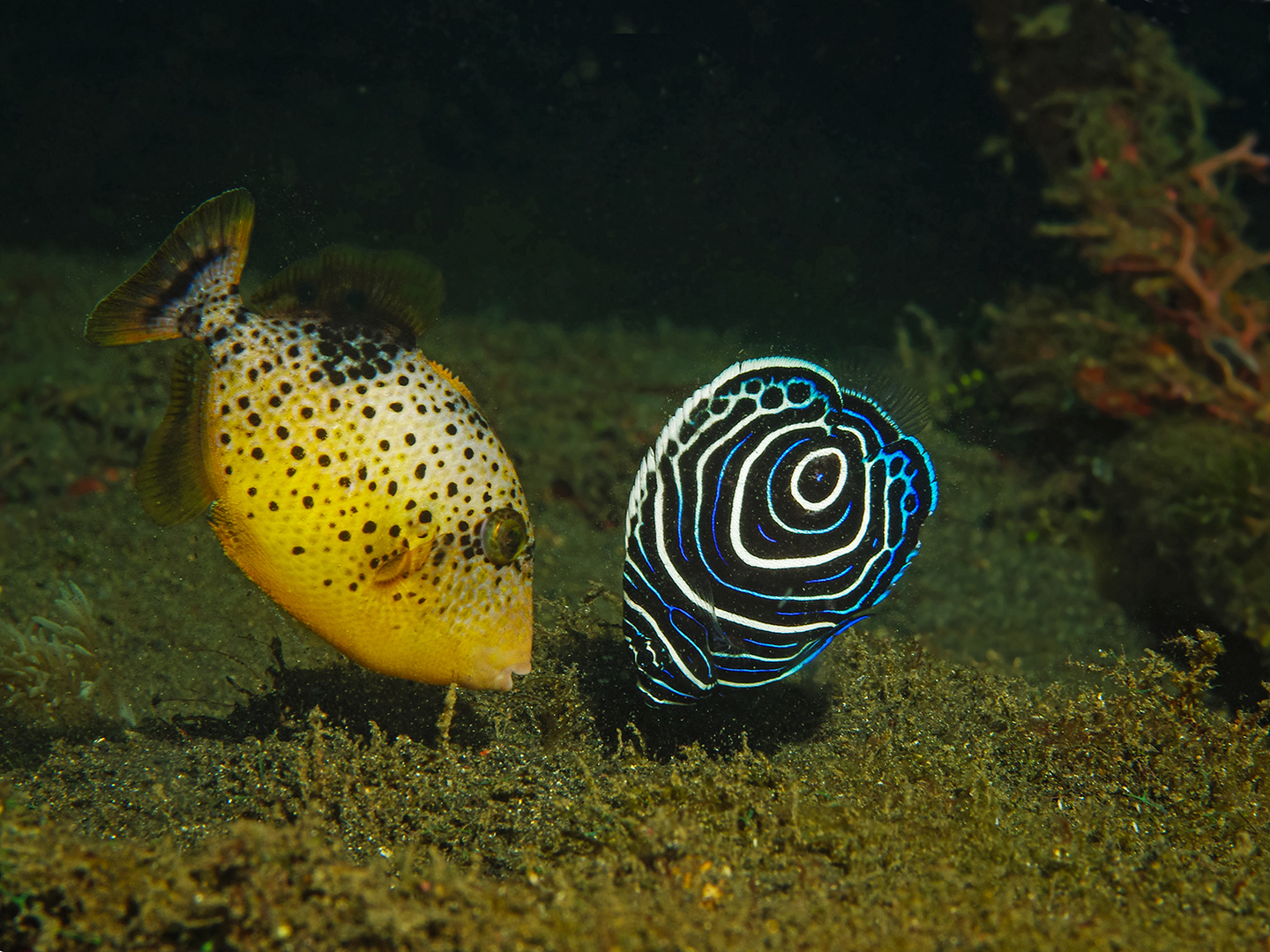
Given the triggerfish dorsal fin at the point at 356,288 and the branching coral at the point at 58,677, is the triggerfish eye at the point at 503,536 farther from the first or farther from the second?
the branching coral at the point at 58,677

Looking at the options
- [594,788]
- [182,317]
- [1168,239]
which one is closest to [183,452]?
[182,317]

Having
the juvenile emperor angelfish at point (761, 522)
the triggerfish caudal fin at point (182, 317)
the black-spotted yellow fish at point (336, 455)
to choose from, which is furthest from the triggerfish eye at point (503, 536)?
the triggerfish caudal fin at point (182, 317)

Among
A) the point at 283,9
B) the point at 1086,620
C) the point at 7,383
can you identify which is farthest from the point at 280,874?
the point at 283,9

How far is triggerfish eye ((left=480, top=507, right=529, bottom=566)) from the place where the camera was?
216cm

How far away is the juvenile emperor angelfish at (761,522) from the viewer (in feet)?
6.80

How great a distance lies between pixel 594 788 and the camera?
2.22m

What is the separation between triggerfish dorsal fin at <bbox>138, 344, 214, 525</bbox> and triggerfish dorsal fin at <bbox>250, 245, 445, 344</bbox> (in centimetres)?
29

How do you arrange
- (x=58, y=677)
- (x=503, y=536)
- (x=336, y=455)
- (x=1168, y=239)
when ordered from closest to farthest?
1. (x=336, y=455)
2. (x=503, y=536)
3. (x=58, y=677)
4. (x=1168, y=239)

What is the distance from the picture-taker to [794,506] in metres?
2.09

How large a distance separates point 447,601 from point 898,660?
91.9 inches

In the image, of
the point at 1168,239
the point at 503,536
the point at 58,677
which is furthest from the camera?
the point at 1168,239

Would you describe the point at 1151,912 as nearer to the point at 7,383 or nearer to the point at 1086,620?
the point at 1086,620

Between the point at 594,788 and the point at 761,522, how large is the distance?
38.4 inches

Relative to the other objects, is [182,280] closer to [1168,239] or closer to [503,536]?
[503,536]
